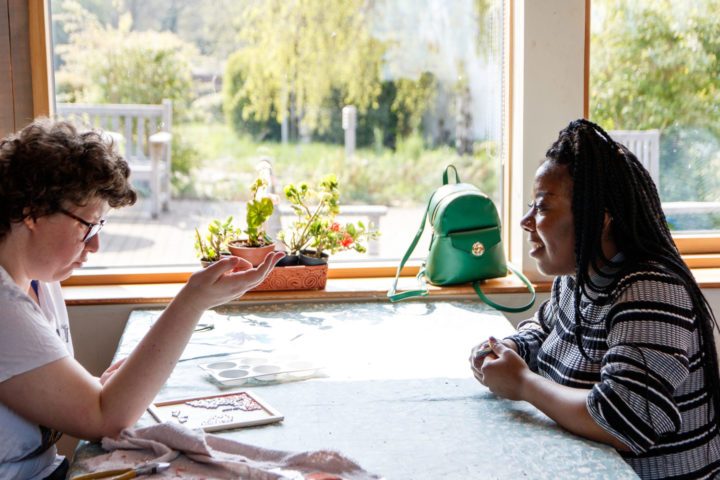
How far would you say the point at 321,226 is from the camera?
262cm

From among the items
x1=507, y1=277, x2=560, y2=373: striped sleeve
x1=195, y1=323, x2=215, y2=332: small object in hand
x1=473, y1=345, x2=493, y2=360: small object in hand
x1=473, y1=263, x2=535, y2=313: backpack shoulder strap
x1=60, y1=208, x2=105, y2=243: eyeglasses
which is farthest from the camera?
x1=473, y1=263, x2=535, y2=313: backpack shoulder strap

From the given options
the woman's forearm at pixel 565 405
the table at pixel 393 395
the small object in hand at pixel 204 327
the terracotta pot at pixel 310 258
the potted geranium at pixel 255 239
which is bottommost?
the table at pixel 393 395

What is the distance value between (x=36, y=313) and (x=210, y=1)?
5.56ft

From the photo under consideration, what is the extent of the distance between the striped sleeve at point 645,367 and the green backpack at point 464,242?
113cm

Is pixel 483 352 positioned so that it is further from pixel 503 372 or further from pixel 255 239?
pixel 255 239

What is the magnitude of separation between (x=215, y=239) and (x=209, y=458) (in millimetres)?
1440

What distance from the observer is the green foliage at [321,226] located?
8.63 feet

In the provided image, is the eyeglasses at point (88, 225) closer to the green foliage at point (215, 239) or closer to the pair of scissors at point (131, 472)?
the pair of scissors at point (131, 472)

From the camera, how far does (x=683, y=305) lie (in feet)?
4.52

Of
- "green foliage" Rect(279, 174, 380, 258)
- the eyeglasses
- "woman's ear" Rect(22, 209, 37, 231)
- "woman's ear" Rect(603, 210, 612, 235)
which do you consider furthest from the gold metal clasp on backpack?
"woman's ear" Rect(22, 209, 37, 231)

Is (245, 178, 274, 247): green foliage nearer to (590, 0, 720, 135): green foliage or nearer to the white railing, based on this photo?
the white railing

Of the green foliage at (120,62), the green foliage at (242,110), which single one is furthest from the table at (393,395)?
the green foliage at (120,62)

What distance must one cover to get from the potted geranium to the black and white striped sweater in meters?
1.15

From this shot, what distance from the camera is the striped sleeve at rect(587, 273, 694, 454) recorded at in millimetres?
1305
